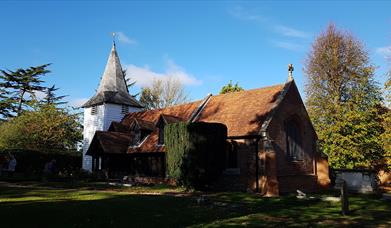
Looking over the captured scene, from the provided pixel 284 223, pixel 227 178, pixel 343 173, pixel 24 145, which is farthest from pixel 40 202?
pixel 24 145

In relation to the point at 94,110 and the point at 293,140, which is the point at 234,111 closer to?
the point at 293,140

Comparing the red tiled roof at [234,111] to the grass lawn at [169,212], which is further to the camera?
the red tiled roof at [234,111]

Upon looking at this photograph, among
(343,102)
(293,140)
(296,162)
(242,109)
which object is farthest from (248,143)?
(343,102)

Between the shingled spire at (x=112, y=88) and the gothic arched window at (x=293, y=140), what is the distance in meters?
19.0

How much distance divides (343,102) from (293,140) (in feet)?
47.7

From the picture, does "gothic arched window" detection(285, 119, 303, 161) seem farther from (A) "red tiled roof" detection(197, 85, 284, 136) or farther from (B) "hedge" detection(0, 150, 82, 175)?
(B) "hedge" detection(0, 150, 82, 175)

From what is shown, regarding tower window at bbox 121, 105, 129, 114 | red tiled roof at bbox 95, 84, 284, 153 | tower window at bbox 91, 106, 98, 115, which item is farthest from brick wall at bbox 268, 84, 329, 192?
tower window at bbox 91, 106, 98, 115

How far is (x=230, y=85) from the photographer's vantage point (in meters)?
55.7

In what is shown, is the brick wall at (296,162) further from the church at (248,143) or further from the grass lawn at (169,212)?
the grass lawn at (169,212)

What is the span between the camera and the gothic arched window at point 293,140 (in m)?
26.3

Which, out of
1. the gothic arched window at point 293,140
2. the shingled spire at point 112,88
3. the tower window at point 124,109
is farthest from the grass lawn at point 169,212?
the tower window at point 124,109

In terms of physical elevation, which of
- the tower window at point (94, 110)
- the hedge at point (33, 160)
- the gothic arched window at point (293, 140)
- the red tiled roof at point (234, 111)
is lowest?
the hedge at point (33, 160)

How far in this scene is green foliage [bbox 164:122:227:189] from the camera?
22922mm

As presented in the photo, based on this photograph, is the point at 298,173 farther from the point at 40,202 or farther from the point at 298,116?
the point at 40,202
